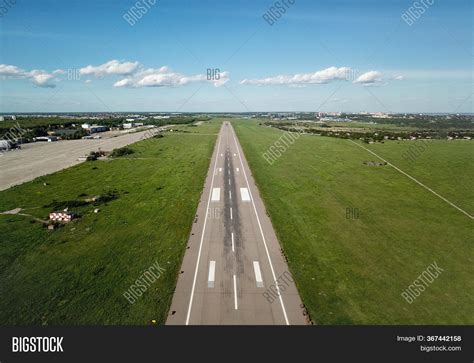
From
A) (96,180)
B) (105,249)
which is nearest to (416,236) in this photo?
(105,249)

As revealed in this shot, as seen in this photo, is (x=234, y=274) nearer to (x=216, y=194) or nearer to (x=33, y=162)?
(x=216, y=194)

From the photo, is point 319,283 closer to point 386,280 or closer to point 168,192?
point 386,280

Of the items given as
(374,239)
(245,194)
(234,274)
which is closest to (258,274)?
(234,274)

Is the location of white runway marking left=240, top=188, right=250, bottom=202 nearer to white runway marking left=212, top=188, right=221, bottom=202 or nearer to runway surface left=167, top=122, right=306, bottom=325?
runway surface left=167, top=122, right=306, bottom=325

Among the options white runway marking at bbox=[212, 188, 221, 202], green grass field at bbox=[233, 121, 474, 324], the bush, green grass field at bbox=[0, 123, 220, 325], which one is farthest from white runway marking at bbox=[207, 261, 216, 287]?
the bush

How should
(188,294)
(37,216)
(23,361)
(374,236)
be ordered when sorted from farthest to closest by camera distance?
(37,216) < (374,236) < (188,294) < (23,361)

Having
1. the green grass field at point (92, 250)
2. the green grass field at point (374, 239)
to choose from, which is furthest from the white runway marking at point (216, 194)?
the green grass field at point (374, 239)
